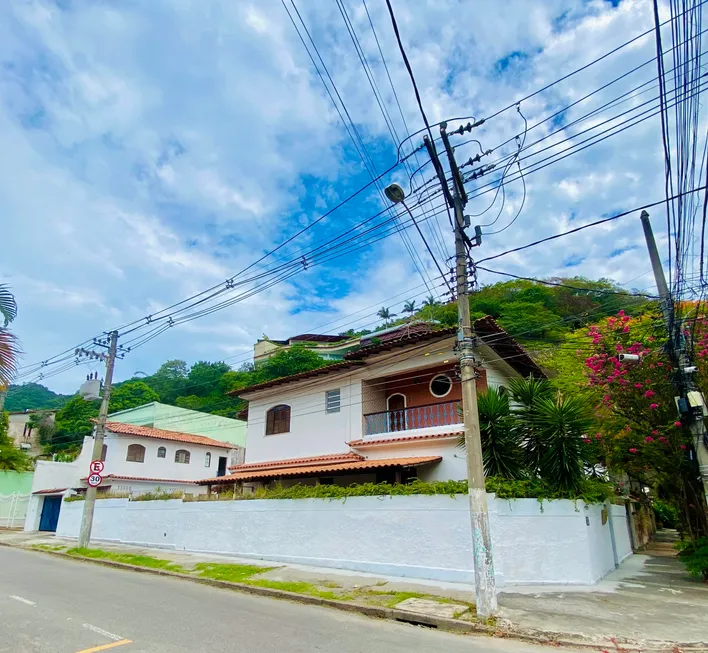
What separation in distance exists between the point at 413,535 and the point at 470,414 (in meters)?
4.68

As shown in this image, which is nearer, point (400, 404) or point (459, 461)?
point (459, 461)

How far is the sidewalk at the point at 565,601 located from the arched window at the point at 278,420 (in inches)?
275

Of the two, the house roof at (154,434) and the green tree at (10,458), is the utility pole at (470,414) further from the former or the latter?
the green tree at (10,458)

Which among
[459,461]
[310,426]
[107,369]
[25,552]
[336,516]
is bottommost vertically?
[25,552]

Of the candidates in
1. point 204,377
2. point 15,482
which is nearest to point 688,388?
point 15,482

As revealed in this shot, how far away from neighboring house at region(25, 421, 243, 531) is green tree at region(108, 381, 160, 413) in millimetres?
18939

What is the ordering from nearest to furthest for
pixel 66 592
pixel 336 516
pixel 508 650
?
pixel 508 650 → pixel 66 592 → pixel 336 516

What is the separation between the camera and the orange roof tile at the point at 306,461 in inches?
688

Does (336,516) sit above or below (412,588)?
above

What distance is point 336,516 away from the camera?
13336 millimetres

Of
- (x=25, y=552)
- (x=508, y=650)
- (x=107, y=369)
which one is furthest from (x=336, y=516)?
(x=25, y=552)

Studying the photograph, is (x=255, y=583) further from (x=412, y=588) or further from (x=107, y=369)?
(x=107, y=369)

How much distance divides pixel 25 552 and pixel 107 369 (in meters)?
7.07

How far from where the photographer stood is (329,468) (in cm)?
1617
